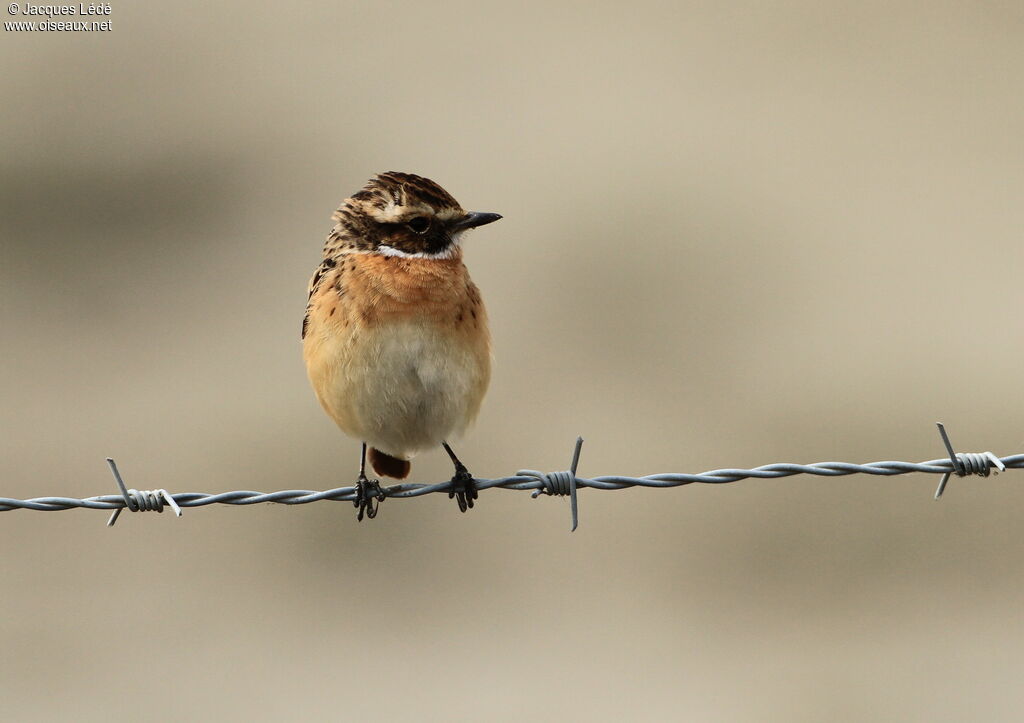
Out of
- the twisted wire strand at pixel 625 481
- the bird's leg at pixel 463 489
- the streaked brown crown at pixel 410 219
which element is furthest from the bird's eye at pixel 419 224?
the twisted wire strand at pixel 625 481

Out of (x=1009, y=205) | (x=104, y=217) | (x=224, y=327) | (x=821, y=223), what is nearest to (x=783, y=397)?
(x=821, y=223)

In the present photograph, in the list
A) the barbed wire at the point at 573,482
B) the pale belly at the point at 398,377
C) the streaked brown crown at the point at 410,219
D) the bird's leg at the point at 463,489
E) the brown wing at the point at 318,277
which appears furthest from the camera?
the brown wing at the point at 318,277

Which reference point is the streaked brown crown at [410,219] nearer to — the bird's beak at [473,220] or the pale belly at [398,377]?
the bird's beak at [473,220]

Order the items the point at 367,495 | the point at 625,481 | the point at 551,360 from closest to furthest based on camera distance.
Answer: the point at 625,481 < the point at 367,495 < the point at 551,360

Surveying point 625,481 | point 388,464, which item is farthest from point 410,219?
point 625,481

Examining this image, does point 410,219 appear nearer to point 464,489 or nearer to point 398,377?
point 398,377

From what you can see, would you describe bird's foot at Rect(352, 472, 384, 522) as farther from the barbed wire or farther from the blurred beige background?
the blurred beige background

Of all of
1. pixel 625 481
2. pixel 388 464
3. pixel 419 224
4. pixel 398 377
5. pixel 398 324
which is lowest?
pixel 388 464
